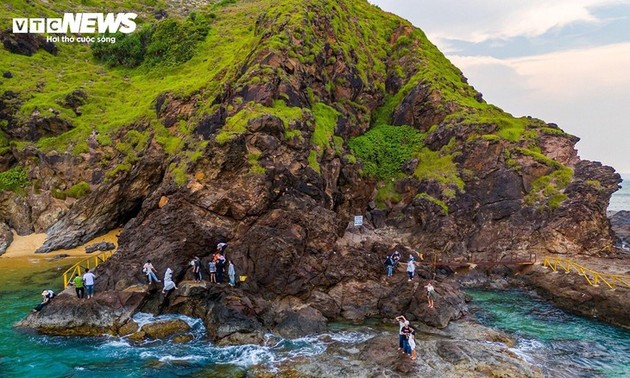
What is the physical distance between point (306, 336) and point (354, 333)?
3.39 m

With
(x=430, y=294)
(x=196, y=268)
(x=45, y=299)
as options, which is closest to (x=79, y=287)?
(x=45, y=299)

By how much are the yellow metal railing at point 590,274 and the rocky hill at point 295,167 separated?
3671 mm

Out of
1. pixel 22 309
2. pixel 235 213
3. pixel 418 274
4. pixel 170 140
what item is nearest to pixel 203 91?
pixel 170 140

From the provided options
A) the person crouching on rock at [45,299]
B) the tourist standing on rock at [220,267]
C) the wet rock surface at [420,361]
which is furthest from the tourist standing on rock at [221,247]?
the wet rock surface at [420,361]

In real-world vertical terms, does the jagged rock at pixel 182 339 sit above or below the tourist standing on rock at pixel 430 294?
below

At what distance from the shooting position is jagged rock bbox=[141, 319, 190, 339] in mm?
27109

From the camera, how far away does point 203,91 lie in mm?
54250

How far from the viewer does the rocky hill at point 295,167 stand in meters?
33.6

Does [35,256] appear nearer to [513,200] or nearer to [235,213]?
[235,213]

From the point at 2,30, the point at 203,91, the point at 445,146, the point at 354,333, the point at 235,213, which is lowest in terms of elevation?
the point at 354,333

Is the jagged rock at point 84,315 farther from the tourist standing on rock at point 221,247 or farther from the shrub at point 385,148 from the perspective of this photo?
the shrub at point 385,148

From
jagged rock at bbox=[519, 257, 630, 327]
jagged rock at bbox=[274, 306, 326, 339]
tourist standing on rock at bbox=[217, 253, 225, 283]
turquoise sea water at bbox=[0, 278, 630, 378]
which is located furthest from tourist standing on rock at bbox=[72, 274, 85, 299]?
jagged rock at bbox=[519, 257, 630, 327]

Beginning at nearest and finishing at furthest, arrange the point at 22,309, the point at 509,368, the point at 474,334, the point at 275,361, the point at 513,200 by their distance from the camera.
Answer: the point at 509,368
the point at 275,361
the point at 474,334
the point at 22,309
the point at 513,200

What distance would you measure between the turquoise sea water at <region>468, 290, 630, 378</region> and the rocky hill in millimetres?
4958
